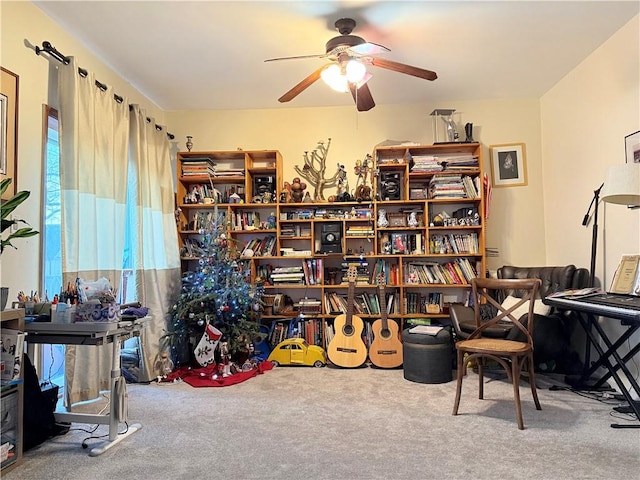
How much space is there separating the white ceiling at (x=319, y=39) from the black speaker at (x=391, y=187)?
0.84 metres

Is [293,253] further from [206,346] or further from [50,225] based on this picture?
[50,225]

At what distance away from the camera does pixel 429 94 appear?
418cm

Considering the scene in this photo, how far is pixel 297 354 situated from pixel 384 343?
2.68 feet

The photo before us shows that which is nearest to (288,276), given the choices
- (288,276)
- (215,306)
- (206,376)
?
(288,276)

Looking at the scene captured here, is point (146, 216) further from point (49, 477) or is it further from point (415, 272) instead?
point (415, 272)

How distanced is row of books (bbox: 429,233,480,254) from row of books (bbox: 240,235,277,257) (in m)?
1.61

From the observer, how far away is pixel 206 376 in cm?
350

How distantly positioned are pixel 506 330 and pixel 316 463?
1.92 metres

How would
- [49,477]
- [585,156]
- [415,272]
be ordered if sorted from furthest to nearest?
[415,272] → [585,156] → [49,477]

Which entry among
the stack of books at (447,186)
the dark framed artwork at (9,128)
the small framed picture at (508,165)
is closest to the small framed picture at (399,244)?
the stack of books at (447,186)

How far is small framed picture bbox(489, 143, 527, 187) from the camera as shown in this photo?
14.1ft

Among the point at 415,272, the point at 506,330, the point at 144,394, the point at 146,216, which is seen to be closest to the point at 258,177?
the point at 146,216

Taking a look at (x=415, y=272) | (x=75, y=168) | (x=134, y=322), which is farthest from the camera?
(x=415, y=272)

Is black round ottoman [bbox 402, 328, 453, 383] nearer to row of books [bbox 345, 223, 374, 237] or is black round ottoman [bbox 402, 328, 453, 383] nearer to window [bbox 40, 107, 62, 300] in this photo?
row of books [bbox 345, 223, 374, 237]
